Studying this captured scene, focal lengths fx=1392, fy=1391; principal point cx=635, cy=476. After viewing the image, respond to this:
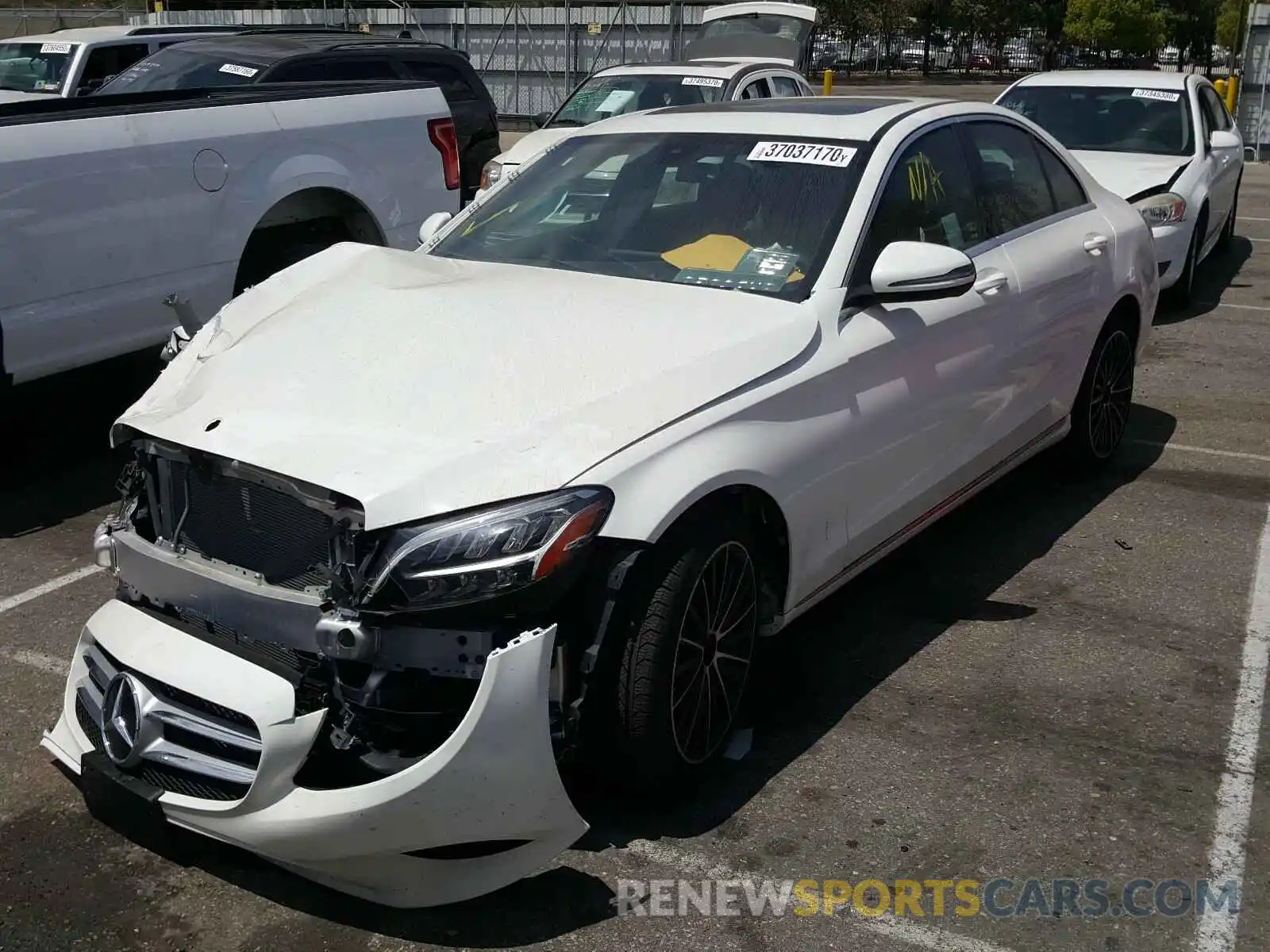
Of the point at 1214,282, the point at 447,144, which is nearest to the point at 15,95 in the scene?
the point at 447,144

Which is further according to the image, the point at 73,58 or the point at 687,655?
the point at 73,58

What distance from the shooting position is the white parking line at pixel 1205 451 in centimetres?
706

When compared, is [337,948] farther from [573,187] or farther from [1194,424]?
[1194,424]

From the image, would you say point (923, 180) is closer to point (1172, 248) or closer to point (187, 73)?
point (1172, 248)

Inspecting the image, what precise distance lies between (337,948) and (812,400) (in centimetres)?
194

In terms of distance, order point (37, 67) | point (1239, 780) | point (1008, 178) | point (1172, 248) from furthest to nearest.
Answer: point (37, 67) < point (1172, 248) < point (1008, 178) < point (1239, 780)

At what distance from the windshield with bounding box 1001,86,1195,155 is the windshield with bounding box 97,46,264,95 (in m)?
6.10

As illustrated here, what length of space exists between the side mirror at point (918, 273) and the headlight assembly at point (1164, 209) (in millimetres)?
6223

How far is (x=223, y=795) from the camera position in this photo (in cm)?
317

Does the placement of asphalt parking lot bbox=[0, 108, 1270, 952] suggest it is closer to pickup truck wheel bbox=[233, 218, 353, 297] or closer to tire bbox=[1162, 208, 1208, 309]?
pickup truck wheel bbox=[233, 218, 353, 297]

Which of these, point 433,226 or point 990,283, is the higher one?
point 433,226

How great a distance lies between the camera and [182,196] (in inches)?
261

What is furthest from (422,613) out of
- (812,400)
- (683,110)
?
(683,110)

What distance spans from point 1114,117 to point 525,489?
928 centimetres
